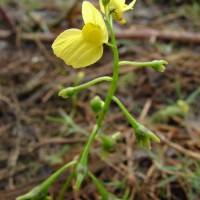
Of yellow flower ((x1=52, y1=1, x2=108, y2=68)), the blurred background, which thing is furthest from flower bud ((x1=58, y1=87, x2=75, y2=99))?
the blurred background

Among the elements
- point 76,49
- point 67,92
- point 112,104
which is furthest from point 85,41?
point 112,104

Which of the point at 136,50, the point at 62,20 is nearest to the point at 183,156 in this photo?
the point at 136,50

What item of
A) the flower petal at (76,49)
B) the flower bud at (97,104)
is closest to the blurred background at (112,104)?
the flower bud at (97,104)

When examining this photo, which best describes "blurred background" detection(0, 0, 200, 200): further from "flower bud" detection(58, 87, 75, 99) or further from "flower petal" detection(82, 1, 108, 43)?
"flower petal" detection(82, 1, 108, 43)

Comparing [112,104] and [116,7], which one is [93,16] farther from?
[112,104]

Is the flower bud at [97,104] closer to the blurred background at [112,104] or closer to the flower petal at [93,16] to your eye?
the flower petal at [93,16]

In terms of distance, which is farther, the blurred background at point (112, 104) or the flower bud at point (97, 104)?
the blurred background at point (112, 104)
